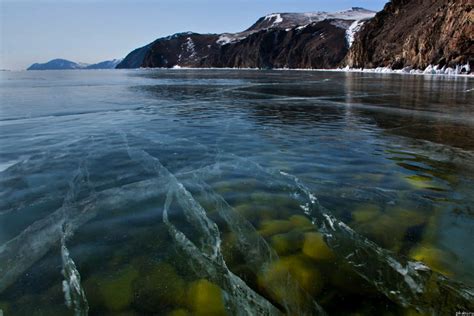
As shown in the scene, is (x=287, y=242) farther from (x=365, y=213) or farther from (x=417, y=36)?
(x=417, y=36)

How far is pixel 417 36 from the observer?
365 feet

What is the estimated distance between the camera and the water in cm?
523

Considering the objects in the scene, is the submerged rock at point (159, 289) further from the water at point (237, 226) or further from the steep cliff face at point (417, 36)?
the steep cliff face at point (417, 36)

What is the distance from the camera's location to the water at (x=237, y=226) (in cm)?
523


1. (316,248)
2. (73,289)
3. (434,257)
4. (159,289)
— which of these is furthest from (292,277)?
(73,289)

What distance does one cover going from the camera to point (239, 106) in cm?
2802

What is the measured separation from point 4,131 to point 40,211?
13.0 metres

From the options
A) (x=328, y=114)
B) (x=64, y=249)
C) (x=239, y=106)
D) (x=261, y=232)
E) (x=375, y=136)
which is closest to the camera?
(x=64, y=249)

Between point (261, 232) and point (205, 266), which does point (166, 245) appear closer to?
point (205, 266)

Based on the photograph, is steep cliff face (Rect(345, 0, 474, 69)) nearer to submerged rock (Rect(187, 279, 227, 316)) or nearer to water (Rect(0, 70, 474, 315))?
water (Rect(0, 70, 474, 315))

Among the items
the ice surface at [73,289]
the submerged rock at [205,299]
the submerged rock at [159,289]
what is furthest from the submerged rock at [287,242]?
the ice surface at [73,289]

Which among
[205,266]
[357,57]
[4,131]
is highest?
[357,57]

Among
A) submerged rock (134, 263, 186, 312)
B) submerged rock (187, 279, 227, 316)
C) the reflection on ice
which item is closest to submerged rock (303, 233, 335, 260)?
the reflection on ice

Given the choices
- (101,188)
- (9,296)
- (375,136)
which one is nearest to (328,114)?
(375,136)
